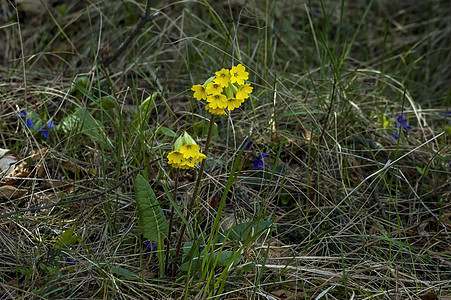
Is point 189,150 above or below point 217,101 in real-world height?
below

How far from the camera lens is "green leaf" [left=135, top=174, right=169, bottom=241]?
1688 mm

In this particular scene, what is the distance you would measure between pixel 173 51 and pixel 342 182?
1498 millimetres

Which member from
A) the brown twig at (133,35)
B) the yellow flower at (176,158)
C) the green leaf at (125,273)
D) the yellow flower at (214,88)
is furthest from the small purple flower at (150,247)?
the brown twig at (133,35)

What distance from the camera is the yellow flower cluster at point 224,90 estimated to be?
1.46 meters

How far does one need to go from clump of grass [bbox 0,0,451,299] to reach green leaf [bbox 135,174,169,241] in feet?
0.13

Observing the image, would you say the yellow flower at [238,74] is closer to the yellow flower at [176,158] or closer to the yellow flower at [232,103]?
the yellow flower at [232,103]

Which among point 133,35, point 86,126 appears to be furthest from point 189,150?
point 133,35

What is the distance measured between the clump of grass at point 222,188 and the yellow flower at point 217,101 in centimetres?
17

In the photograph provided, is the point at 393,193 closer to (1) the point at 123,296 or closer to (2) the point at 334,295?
(2) the point at 334,295

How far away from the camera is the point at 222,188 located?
6.91 ft

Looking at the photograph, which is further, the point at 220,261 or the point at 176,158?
the point at 220,261

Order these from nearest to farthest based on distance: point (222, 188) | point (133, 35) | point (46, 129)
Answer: point (222, 188), point (46, 129), point (133, 35)

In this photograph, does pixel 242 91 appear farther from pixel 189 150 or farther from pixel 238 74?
pixel 189 150

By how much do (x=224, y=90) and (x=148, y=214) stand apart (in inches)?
20.8
